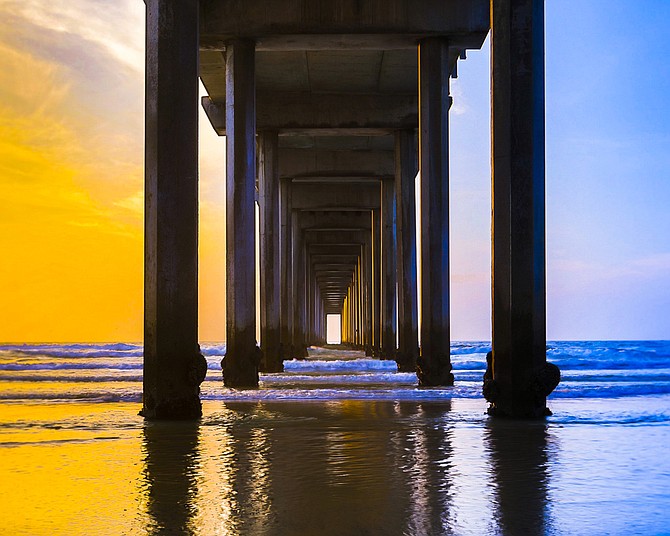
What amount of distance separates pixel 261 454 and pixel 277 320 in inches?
601

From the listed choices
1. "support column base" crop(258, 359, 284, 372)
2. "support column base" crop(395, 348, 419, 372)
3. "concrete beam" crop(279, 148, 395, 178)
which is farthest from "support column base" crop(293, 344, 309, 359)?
"support column base" crop(395, 348, 419, 372)

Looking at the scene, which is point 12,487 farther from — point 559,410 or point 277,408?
point 559,410

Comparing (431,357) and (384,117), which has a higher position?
(384,117)

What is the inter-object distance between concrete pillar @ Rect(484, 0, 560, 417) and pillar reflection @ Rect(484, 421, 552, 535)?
0.72 meters

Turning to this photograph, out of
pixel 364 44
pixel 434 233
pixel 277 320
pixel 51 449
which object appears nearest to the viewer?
pixel 51 449

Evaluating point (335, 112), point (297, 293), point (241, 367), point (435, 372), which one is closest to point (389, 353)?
point (335, 112)

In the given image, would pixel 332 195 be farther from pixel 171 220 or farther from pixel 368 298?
pixel 171 220

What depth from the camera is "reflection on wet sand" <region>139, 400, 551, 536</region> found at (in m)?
4.41

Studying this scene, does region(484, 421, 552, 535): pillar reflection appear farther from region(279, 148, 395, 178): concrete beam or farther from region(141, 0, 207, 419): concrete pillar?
region(279, 148, 395, 178): concrete beam

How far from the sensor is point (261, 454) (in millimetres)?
6926

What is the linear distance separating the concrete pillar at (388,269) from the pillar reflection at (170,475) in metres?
20.4

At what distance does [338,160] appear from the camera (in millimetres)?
29875

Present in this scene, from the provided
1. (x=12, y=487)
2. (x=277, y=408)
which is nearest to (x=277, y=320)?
(x=277, y=408)

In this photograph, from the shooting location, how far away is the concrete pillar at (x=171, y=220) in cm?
981
